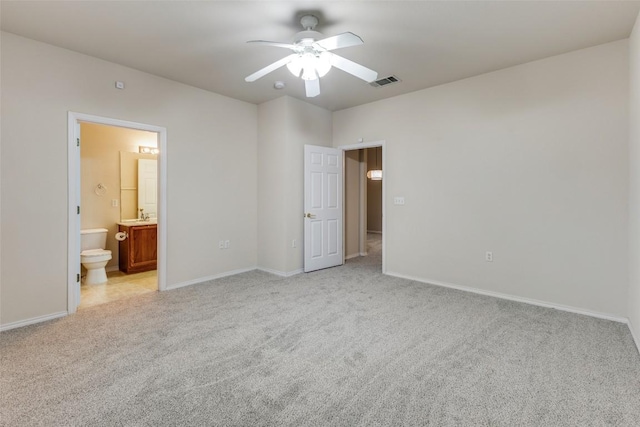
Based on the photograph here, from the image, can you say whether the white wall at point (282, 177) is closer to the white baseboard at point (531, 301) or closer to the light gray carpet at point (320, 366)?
the light gray carpet at point (320, 366)

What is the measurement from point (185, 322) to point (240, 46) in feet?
9.16

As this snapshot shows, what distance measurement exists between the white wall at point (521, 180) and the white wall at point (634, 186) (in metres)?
0.15

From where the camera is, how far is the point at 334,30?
2.79 m

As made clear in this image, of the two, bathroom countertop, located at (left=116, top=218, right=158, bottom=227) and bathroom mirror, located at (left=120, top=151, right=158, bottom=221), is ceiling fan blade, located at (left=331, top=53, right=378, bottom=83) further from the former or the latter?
bathroom mirror, located at (left=120, top=151, right=158, bottom=221)

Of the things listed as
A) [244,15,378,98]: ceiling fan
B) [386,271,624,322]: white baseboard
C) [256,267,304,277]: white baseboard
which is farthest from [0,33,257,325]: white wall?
[386,271,624,322]: white baseboard

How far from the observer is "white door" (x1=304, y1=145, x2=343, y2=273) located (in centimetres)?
492

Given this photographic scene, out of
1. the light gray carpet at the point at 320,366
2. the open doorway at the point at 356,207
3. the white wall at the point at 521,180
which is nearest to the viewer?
the light gray carpet at the point at 320,366

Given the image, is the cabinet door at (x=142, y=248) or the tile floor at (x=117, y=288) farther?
the cabinet door at (x=142, y=248)

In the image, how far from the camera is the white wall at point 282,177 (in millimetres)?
4730

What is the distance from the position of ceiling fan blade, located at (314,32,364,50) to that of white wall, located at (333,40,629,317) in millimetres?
2357

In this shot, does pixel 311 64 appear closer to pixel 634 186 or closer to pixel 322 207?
pixel 322 207

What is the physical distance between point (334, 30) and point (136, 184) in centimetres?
433

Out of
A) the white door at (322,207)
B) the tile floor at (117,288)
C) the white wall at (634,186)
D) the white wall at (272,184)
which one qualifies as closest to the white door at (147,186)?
the tile floor at (117,288)

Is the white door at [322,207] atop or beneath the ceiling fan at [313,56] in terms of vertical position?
beneath
